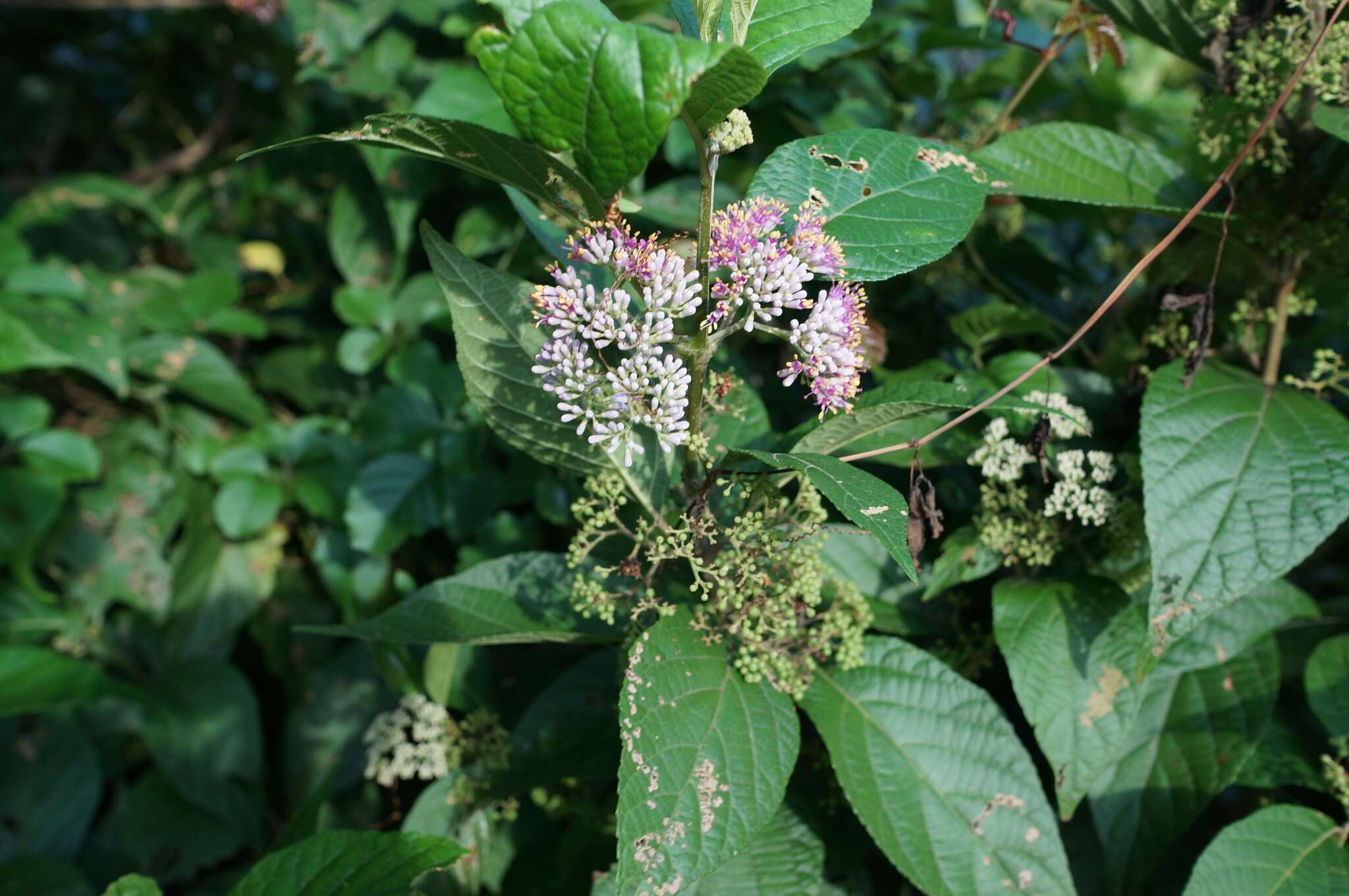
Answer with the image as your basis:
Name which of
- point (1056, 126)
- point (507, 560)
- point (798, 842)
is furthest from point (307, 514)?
point (1056, 126)

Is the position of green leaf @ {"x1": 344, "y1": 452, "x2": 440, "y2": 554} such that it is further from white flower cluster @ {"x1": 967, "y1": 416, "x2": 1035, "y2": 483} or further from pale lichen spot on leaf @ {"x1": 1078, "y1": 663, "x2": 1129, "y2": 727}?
pale lichen spot on leaf @ {"x1": 1078, "y1": 663, "x2": 1129, "y2": 727}

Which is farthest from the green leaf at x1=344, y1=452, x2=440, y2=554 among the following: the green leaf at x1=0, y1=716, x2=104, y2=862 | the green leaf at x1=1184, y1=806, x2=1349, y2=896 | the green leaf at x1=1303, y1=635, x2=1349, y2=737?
the green leaf at x1=1303, y1=635, x2=1349, y2=737

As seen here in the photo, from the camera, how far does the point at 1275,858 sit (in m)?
1.16

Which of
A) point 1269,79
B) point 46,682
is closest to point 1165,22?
point 1269,79

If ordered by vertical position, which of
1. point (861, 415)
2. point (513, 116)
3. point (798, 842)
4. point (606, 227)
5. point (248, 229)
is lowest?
point (798, 842)

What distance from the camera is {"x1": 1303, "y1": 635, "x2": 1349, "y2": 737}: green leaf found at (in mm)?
1268

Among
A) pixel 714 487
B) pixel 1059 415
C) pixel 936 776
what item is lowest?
pixel 936 776

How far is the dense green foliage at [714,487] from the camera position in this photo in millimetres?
879

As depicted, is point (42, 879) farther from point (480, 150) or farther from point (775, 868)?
point (480, 150)

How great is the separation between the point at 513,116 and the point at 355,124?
1.59 meters

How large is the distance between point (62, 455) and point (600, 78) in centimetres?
187

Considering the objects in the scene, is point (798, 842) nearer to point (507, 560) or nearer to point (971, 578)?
point (971, 578)

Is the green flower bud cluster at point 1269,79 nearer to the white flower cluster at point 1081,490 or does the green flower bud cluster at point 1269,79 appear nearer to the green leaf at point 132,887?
the white flower cluster at point 1081,490

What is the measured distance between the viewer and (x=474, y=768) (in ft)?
Answer: 4.49
